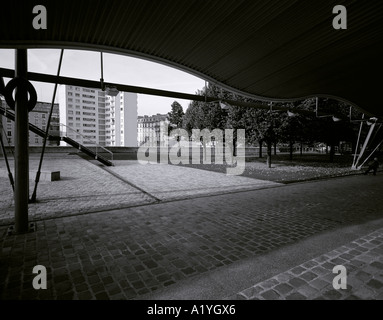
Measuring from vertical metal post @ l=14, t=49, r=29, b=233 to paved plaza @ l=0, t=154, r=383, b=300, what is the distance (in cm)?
49

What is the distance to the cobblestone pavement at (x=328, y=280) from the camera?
128 inches

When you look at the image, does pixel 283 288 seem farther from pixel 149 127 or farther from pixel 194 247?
pixel 149 127

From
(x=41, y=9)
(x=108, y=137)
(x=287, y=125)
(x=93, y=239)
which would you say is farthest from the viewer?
(x=108, y=137)

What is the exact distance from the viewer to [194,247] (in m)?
4.87

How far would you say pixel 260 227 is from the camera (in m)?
6.10

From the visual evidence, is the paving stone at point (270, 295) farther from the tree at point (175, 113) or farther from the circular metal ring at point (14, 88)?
the tree at point (175, 113)

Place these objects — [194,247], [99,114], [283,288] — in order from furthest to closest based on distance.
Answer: [99,114], [194,247], [283,288]

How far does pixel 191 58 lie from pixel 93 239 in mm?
5387

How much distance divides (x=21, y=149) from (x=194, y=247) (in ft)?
15.3

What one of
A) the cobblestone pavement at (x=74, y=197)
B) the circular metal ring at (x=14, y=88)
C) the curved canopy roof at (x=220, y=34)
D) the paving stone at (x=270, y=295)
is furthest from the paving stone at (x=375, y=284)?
the circular metal ring at (x=14, y=88)

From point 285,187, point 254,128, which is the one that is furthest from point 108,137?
point 285,187

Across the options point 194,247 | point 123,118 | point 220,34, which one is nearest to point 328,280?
point 194,247

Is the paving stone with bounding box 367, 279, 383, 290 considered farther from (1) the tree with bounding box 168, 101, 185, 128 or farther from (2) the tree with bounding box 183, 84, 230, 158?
(1) the tree with bounding box 168, 101, 185, 128
